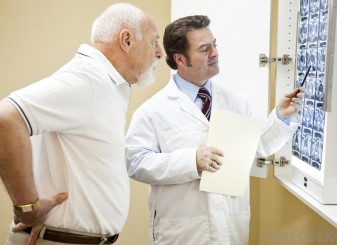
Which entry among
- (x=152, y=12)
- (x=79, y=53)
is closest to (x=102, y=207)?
(x=79, y=53)

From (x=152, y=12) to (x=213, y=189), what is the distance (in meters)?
1.21

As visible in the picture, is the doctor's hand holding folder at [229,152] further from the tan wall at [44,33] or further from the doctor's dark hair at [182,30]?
the tan wall at [44,33]

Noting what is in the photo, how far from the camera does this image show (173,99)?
1.44m

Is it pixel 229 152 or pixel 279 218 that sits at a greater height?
pixel 229 152

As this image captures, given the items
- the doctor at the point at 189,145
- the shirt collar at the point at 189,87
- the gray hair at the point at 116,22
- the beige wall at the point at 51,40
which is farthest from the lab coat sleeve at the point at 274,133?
the gray hair at the point at 116,22

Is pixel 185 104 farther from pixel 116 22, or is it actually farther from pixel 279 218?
pixel 279 218

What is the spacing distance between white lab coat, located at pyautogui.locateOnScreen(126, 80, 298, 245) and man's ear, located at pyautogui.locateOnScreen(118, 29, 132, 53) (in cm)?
43

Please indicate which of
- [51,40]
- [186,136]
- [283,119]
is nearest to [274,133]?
[283,119]

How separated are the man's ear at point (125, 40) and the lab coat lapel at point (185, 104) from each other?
0.44 m

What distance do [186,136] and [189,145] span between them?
0.11 ft

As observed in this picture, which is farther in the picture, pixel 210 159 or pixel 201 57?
pixel 201 57

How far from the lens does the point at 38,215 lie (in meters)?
0.88

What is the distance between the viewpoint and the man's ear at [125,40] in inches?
40.1

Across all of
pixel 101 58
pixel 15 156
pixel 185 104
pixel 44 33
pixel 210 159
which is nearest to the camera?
pixel 15 156
